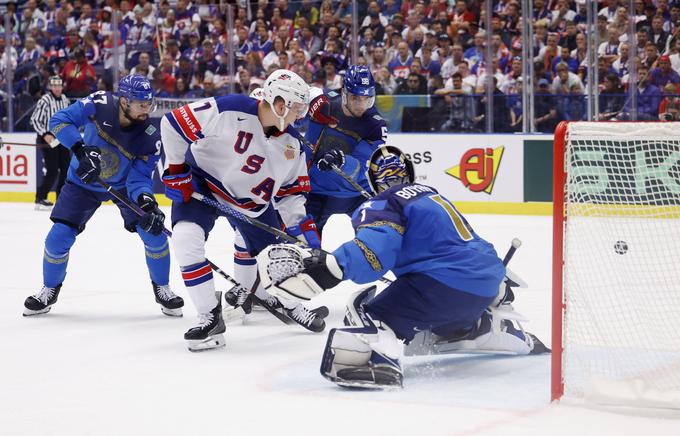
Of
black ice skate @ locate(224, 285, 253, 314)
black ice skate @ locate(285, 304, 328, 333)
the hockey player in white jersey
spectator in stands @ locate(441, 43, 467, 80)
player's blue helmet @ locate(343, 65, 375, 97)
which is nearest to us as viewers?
the hockey player in white jersey

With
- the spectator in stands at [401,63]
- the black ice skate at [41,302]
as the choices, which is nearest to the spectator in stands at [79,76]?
the spectator in stands at [401,63]

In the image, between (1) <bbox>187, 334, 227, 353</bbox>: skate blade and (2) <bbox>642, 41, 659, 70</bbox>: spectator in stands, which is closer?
(1) <bbox>187, 334, 227, 353</bbox>: skate blade

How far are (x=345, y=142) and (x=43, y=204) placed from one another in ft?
20.7

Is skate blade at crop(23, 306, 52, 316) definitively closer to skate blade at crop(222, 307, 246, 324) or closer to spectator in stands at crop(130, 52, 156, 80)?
skate blade at crop(222, 307, 246, 324)

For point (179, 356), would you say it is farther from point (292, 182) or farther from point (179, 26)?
point (179, 26)

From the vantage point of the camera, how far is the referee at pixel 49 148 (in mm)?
11250

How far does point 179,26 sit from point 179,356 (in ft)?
26.3

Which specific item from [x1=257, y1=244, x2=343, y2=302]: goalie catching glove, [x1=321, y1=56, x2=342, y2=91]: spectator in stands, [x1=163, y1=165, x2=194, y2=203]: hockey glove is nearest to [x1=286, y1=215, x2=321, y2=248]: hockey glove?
[x1=163, y1=165, x2=194, y2=203]: hockey glove

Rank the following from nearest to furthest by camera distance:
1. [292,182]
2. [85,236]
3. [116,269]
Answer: [292,182], [116,269], [85,236]

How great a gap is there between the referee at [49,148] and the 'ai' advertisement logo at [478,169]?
4064mm

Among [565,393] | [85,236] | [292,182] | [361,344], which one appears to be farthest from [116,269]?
[565,393]

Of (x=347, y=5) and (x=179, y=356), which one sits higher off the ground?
(x=347, y=5)

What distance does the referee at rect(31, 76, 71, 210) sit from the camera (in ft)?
36.9

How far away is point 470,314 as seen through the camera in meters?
3.78
